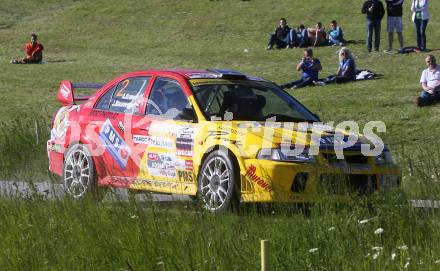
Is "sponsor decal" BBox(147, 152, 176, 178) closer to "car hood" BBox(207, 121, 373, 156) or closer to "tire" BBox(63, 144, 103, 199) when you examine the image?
"car hood" BBox(207, 121, 373, 156)

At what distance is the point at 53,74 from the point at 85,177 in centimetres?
1833

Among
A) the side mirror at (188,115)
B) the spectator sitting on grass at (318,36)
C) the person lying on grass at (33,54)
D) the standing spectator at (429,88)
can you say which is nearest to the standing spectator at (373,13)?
the spectator sitting on grass at (318,36)

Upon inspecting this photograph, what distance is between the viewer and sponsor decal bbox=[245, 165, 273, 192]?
9.76 m

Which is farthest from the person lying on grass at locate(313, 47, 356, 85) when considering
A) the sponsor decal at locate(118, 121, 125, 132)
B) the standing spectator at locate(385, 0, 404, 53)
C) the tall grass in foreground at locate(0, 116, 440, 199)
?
the sponsor decal at locate(118, 121, 125, 132)

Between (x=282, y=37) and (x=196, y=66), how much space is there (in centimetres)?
360

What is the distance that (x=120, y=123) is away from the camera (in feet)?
38.3

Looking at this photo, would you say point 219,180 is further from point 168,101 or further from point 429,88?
point 429,88

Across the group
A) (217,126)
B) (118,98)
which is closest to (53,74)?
(118,98)

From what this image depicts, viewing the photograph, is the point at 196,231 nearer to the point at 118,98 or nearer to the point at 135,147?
the point at 135,147

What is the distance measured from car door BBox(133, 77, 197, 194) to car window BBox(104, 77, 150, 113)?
0.22m

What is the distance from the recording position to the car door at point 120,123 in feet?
37.6

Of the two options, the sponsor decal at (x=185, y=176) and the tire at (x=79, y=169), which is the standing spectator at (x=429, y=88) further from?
the sponsor decal at (x=185, y=176)

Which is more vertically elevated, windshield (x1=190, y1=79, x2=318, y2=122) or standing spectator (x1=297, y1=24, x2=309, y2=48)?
standing spectator (x1=297, y1=24, x2=309, y2=48)

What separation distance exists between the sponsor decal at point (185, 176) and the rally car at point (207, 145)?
0.01 meters
